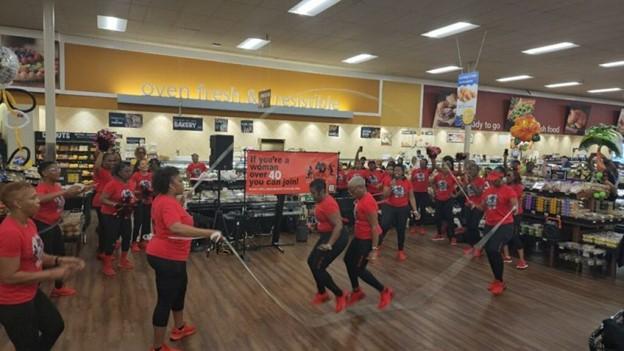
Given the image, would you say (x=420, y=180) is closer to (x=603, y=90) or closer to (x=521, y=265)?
(x=521, y=265)

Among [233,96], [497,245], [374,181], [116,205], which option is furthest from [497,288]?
[233,96]

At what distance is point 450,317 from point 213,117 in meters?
9.46

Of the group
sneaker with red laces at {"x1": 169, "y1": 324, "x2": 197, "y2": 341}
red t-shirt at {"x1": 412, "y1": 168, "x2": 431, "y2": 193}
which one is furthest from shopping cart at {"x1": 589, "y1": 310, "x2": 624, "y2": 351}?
red t-shirt at {"x1": 412, "y1": 168, "x2": 431, "y2": 193}

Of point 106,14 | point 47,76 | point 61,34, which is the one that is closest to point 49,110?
point 47,76

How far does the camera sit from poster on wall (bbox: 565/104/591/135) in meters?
18.8

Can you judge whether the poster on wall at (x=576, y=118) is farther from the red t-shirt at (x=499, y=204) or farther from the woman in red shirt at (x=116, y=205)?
the woman in red shirt at (x=116, y=205)

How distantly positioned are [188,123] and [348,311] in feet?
29.1

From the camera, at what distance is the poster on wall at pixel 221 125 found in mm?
12234

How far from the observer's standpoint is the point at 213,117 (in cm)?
1221

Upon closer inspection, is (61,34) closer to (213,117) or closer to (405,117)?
(213,117)

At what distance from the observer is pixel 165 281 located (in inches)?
126

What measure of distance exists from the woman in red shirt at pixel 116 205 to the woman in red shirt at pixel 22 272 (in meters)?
2.75

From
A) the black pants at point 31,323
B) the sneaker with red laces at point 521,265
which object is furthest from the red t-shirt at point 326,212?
the sneaker with red laces at point 521,265

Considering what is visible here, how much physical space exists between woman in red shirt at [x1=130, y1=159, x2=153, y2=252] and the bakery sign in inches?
207
